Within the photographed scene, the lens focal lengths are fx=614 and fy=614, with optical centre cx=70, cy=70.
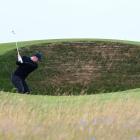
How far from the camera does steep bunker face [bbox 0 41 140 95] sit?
29.8m

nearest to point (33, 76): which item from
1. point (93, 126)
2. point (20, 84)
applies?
point (20, 84)

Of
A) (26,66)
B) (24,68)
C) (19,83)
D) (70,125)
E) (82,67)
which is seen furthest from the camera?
(82,67)

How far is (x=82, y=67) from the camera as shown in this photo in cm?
3147

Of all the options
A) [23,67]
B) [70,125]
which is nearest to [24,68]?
[23,67]

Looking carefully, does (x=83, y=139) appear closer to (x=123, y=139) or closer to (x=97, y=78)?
(x=123, y=139)

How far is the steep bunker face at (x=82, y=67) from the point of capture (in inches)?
1172

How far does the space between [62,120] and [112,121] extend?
545 millimetres

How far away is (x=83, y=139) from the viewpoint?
5617mm

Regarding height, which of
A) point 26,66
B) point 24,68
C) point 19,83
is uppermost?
point 26,66

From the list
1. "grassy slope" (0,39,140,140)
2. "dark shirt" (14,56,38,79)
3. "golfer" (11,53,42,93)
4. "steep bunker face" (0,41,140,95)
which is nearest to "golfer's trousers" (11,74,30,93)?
"golfer" (11,53,42,93)

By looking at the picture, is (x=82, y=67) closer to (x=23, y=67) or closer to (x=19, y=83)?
(x=19, y=83)

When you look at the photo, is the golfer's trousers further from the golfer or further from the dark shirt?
the dark shirt

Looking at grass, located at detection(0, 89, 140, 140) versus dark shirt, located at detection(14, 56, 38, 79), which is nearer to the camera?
grass, located at detection(0, 89, 140, 140)

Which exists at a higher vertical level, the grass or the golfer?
the grass
